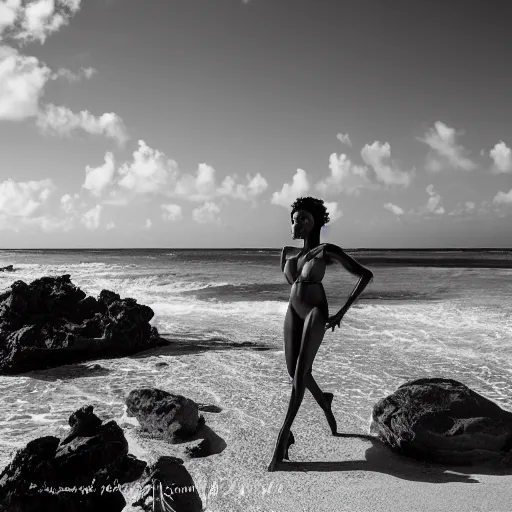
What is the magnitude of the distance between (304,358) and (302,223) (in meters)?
1.21

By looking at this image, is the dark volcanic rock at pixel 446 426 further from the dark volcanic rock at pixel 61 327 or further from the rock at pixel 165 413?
the dark volcanic rock at pixel 61 327

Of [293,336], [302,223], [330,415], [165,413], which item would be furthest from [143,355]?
[302,223]

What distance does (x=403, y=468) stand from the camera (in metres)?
3.94

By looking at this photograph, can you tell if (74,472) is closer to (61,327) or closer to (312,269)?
(312,269)

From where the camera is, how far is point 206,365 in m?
7.84

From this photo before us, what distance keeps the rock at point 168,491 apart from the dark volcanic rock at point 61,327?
16.9 ft

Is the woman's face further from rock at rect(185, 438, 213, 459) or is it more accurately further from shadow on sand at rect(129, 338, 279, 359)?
shadow on sand at rect(129, 338, 279, 359)

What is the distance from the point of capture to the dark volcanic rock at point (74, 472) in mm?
2996

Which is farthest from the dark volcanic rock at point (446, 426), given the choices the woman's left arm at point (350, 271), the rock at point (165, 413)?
the rock at point (165, 413)

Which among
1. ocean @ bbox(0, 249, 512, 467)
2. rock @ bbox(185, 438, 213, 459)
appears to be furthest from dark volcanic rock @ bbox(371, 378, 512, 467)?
rock @ bbox(185, 438, 213, 459)

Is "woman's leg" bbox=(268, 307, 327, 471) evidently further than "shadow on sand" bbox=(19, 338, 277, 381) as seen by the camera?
No

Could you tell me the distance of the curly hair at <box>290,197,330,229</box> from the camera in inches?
163

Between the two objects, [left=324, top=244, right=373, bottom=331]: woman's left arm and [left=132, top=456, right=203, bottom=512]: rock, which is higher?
[left=324, top=244, right=373, bottom=331]: woman's left arm

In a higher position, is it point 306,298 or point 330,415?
point 306,298
